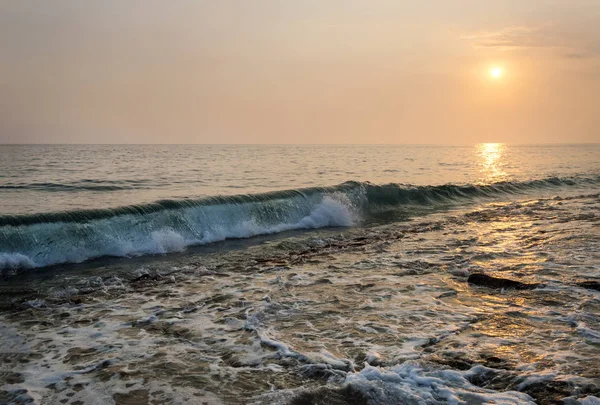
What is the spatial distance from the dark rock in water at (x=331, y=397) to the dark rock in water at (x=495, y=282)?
458 cm

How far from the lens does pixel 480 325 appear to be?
6.17 m

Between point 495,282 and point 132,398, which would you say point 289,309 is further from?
point 495,282

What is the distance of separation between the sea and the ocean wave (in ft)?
0.20

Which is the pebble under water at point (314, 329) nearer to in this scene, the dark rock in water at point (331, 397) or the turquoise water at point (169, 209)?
the dark rock in water at point (331, 397)

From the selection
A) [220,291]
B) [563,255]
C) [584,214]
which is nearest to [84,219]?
[220,291]

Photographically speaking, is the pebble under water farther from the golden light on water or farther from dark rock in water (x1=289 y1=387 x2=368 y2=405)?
the golden light on water

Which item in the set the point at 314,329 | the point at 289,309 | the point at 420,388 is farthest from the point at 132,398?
the point at 289,309

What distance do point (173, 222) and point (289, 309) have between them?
8470 millimetres

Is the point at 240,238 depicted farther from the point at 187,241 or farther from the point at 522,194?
the point at 522,194

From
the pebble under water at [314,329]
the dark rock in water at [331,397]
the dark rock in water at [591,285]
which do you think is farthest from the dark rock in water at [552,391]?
the dark rock in water at [591,285]

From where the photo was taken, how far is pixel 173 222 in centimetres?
1464

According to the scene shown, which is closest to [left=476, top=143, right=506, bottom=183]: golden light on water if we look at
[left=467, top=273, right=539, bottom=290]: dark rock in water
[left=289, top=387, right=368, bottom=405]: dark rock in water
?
[left=467, top=273, right=539, bottom=290]: dark rock in water

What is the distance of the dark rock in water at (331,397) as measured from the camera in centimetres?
426

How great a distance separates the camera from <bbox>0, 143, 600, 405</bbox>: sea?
4641mm
